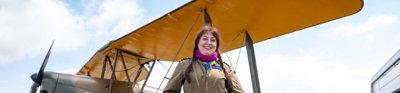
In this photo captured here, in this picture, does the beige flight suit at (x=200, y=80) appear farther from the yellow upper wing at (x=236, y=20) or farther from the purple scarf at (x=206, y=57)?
the yellow upper wing at (x=236, y=20)

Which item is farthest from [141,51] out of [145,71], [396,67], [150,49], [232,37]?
[396,67]

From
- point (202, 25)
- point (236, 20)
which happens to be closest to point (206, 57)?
point (236, 20)

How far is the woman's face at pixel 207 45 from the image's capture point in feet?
5.22

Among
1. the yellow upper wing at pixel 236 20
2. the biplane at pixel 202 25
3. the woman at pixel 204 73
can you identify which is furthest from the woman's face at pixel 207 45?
the yellow upper wing at pixel 236 20

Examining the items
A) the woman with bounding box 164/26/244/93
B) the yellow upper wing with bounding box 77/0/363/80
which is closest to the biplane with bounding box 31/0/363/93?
the yellow upper wing with bounding box 77/0/363/80

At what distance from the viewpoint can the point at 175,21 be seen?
4402mm

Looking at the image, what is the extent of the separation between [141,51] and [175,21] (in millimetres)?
1687

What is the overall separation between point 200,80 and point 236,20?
2822mm

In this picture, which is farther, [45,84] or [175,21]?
[45,84]

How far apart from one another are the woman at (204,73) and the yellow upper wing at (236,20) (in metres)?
2.19

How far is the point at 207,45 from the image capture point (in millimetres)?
1584

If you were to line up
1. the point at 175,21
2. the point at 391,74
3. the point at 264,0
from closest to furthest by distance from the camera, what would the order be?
the point at 264,0, the point at 175,21, the point at 391,74

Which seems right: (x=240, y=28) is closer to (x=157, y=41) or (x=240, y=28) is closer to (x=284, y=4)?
(x=284, y=4)

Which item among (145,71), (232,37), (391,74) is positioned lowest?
(145,71)
